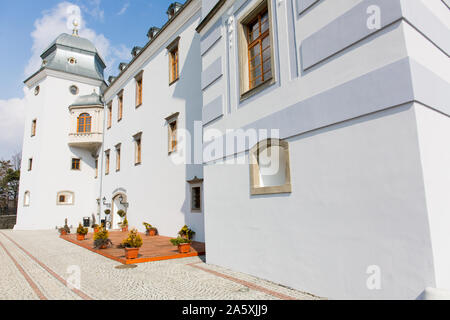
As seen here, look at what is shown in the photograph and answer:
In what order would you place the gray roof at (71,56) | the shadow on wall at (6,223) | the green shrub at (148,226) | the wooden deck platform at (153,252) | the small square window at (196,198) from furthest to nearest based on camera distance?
the shadow on wall at (6,223)
the gray roof at (71,56)
the green shrub at (148,226)
the small square window at (196,198)
the wooden deck platform at (153,252)

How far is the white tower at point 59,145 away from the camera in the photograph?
22016 mm

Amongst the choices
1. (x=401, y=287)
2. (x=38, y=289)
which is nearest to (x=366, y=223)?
(x=401, y=287)

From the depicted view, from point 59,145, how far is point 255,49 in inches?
824

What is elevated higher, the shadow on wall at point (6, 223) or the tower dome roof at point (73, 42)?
the tower dome roof at point (73, 42)

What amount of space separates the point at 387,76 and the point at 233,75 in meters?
4.08

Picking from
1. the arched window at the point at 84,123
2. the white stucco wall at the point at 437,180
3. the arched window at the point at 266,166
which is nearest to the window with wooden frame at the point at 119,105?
the arched window at the point at 84,123

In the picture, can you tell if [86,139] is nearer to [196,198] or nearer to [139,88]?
[139,88]

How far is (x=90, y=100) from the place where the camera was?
22859 millimetres

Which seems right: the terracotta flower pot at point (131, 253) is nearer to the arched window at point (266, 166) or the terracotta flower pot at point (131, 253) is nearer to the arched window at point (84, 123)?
the arched window at point (266, 166)

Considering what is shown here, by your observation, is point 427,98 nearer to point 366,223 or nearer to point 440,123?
point 440,123

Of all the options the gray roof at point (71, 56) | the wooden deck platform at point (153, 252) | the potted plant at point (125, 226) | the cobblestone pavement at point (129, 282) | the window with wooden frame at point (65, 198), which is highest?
the gray roof at point (71, 56)

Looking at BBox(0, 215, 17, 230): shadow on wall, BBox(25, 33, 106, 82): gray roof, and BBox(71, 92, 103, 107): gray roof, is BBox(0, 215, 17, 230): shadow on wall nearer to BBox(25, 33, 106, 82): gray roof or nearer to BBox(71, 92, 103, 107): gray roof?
BBox(71, 92, 103, 107): gray roof

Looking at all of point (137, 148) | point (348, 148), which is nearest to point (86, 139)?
point (137, 148)

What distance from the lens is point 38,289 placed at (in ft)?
19.3
